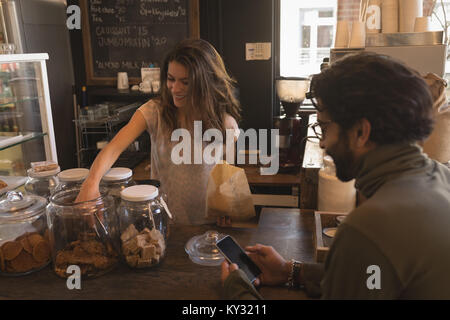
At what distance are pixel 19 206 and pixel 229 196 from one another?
71 centimetres

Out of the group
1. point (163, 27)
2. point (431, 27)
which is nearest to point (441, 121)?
point (431, 27)

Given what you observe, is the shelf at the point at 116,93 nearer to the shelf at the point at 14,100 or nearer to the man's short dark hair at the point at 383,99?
the shelf at the point at 14,100

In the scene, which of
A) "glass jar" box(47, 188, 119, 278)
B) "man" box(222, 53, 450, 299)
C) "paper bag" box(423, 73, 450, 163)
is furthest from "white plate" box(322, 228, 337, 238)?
"glass jar" box(47, 188, 119, 278)

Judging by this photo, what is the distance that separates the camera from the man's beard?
88 centimetres

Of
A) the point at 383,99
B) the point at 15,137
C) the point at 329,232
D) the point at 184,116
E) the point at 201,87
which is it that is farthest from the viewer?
the point at 15,137

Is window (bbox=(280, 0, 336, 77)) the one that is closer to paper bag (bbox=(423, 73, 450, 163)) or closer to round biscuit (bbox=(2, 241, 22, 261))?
paper bag (bbox=(423, 73, 450, 163))

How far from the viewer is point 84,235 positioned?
3.82 ft

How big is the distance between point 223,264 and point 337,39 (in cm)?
143

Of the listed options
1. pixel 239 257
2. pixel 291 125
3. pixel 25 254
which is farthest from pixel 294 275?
pixel 291 125

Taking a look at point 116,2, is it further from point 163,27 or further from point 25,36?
point 25,36

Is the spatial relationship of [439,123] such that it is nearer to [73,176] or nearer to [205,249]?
[205,249]

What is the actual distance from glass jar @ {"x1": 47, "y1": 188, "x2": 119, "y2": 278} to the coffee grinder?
1.66 meters

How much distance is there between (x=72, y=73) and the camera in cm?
358

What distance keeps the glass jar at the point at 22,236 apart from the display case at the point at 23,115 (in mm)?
1414
